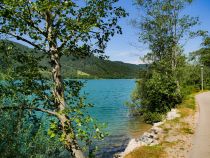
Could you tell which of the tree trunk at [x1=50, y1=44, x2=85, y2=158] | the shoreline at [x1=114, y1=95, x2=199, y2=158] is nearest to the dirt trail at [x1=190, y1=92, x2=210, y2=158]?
the shoreline at [x1=114, y1=95, x2=199, y2=158]

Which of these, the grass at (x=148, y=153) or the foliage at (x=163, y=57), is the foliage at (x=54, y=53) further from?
the foliage at (x=163, y=57)

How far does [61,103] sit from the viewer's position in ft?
44.4

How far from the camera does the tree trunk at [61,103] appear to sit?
1272cm

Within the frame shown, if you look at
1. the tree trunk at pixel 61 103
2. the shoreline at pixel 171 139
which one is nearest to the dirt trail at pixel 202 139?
the shoreline at pixel 171 139

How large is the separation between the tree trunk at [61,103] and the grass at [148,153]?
4917 mm

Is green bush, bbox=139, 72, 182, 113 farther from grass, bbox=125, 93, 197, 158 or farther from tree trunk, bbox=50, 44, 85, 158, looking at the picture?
tree trunk, bbox=50, 44, 85, 158

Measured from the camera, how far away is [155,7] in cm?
4431

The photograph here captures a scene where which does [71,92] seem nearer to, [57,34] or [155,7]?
[57,34]

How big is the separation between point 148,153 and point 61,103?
670cm

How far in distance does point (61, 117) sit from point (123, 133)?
2523 cm

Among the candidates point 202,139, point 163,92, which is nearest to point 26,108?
point 202,139

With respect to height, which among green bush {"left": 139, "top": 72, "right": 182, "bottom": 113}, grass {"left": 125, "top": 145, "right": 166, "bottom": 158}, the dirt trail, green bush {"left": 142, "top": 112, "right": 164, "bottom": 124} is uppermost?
green bush {"left": 139, "top": 72, "right": 182, "bottom": 113}

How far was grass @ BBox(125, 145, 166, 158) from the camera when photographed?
17453 mm

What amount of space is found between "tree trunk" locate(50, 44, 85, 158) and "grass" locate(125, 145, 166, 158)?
16.1 ft
